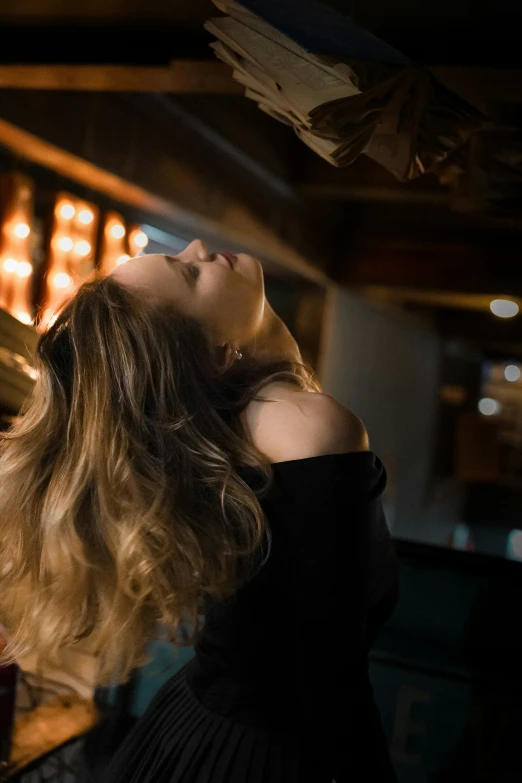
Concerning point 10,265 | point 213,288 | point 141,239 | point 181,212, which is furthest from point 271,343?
point 10,265

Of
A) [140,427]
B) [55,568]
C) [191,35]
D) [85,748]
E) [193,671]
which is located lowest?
[85,748]

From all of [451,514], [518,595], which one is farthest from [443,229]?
[518,595]

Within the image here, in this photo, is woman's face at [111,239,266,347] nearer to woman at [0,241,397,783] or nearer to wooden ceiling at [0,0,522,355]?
woman at [0,241,397,783]

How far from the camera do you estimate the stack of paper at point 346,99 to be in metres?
0.89

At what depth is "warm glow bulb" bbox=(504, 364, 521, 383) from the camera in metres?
1.33

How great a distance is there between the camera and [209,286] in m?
0.93

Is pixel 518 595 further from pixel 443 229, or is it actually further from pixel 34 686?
pixel 34 686

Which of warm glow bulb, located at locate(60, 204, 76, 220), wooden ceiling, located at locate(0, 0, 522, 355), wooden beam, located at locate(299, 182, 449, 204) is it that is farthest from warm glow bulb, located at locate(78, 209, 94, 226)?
wooden beam, located at locate(299, 182, 449, 204)

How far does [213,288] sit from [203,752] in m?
0.60

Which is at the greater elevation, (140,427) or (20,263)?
(20,263)

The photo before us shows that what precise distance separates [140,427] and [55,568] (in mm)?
215

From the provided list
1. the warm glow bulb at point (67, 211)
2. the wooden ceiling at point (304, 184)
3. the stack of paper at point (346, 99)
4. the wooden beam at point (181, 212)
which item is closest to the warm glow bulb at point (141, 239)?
the wooden beam at point (181, 212)

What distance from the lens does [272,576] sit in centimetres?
92

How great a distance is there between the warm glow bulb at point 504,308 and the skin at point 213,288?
0.57 metres
